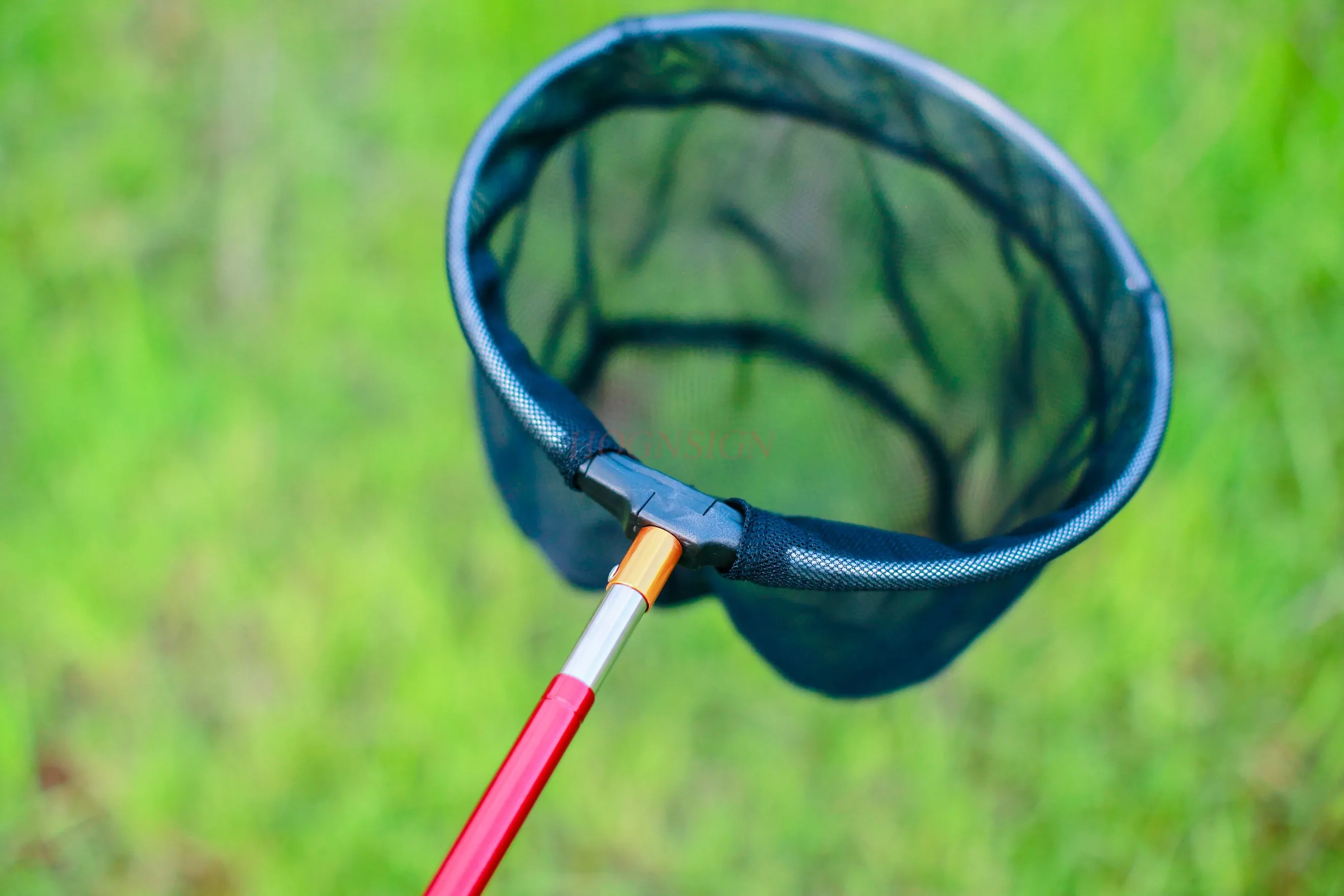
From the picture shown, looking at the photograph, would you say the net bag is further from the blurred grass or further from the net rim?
the blurred grass

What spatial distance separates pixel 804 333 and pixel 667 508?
608mm

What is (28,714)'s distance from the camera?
1419 mm

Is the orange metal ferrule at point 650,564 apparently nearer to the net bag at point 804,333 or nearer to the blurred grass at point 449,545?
the net bag at point 804,333

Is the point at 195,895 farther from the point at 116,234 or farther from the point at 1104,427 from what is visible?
the point at 1104,427

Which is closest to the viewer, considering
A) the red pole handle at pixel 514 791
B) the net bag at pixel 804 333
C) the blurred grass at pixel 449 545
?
the red pole handle at pixel 514 791

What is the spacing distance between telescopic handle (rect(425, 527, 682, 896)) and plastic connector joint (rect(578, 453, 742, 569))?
0.01 m

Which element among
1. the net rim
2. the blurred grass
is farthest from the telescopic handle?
the blurred grass

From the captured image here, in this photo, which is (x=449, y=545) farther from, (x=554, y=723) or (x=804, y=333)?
(x=554, y=723)

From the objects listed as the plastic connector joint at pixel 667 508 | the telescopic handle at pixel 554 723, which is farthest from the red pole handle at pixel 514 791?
the plastic connector joint at pixel 667 508

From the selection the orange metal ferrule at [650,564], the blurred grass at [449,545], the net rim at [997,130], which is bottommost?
the blurred grass at [449,545]

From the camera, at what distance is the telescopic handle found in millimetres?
649

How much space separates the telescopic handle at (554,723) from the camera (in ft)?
2.13

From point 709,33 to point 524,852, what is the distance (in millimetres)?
1172

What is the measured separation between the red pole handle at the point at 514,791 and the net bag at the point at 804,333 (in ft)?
0.48
